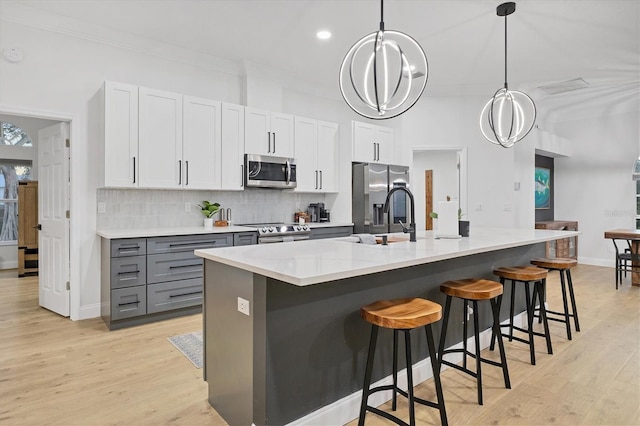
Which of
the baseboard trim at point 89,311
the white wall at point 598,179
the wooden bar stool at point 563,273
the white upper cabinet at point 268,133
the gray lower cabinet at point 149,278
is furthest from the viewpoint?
the white wall at point 598,179

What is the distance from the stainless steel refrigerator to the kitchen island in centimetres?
312

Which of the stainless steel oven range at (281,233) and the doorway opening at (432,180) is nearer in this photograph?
the stainless steel oven range at (281,233)

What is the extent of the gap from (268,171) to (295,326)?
313cm

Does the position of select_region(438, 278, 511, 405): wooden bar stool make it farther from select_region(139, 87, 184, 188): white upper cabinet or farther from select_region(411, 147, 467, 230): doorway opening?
select_region(411, 147, 467, 230): doorway opening

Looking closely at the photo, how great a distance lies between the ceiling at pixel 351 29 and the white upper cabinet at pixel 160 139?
0.70m

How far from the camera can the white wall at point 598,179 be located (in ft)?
23.5

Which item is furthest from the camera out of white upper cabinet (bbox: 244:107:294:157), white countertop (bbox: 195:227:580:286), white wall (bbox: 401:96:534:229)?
white wall (bbox: 401:96:534:229)

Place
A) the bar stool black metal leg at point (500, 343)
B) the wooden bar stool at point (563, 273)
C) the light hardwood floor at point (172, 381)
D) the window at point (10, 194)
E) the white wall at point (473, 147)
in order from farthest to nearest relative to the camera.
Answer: the window at point (10, 194) → the white wall at point (473, 147) → the wooden bar stool at point (563, 273) → the bar stool black metal leg at point (500, 343) → the light hardwood floor at point (172, 381)

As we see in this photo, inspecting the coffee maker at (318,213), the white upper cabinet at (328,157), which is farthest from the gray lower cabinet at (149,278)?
the white upper cabinet at (328,157)

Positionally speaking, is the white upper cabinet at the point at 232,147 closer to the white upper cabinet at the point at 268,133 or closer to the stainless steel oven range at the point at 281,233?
the white upper cabinet at the point at 268,133

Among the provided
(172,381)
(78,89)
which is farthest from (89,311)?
(78,89)

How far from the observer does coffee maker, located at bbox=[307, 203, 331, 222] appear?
5.61 m

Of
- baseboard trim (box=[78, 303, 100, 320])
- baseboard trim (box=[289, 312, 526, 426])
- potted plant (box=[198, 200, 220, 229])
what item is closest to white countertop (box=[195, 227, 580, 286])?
baseboard trim (box=[289, 312, 526, 426])

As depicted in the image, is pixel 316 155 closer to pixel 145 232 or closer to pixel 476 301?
pixel 145 232
